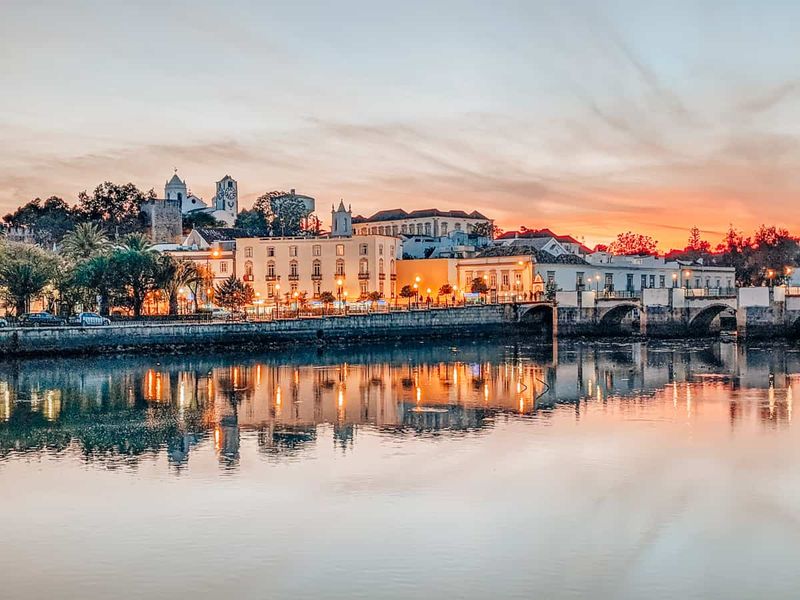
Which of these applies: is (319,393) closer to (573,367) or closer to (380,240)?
(573,367)

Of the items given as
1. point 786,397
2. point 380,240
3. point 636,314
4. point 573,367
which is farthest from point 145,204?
point 786,397

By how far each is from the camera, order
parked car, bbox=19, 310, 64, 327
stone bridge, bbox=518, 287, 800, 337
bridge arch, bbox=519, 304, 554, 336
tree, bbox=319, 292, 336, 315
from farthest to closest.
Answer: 1. tree, bbox=319, 292, 336, 315
2. bridge arch, bbox=519, 304, 554, 336
3. stone bridge, bbox=518, 287, 800, 337
4. parked car, bbox=19, 310, 64, 327

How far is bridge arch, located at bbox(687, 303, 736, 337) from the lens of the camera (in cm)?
7881

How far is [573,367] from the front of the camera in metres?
51.8

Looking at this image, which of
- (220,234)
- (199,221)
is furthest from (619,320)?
(199,221)

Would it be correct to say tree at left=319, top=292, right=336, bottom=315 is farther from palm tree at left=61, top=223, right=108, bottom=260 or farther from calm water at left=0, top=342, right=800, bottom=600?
calm water at left=0, top=342, right=800, bottom=600

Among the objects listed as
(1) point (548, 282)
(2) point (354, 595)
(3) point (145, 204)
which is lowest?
(2) point (354, 595)

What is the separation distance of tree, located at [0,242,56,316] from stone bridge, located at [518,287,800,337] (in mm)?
38493

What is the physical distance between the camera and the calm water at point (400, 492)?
51.9ft

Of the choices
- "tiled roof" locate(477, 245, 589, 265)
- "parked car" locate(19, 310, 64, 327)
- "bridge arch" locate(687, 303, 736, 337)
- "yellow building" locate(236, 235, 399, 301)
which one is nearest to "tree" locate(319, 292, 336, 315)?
"yellow building" locate(236, 235, 399, 301)

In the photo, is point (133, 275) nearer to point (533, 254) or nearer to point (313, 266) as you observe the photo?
point (313, 266)

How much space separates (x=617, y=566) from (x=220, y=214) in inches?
5239

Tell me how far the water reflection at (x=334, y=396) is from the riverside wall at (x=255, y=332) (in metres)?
2.83

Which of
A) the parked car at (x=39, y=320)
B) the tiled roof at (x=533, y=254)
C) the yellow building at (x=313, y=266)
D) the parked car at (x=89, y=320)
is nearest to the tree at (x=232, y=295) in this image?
the yellow building at (x=313, y=266)
